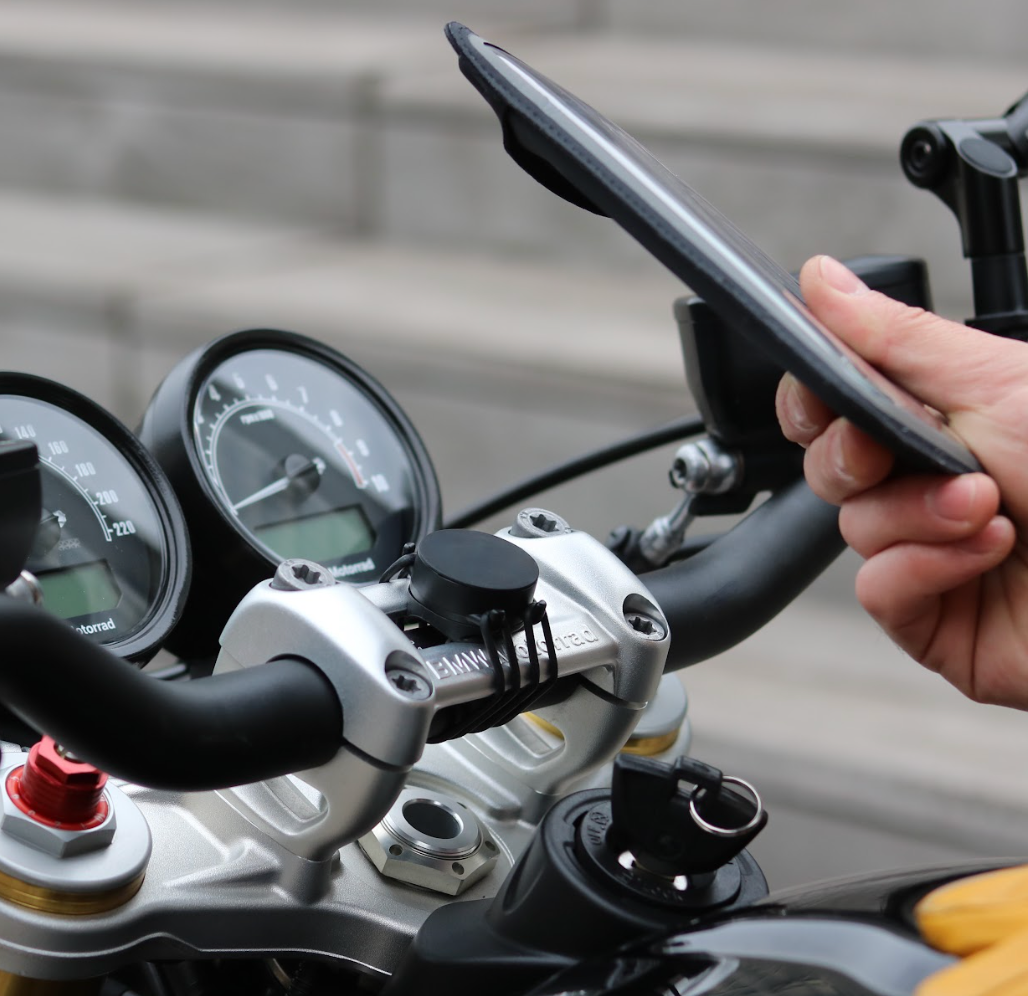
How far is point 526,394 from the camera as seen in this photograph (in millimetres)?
2217

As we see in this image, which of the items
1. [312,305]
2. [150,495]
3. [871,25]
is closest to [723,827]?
[150,495]

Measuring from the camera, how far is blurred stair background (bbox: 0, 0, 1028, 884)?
6.15 ft

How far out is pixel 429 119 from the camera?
2738 millimetres

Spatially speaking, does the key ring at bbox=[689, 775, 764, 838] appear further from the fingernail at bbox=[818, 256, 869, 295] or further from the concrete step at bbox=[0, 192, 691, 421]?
the concrete step at bbox=[0, 192, 691, 421]

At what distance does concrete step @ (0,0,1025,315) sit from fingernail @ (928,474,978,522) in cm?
190

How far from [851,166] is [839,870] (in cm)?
113

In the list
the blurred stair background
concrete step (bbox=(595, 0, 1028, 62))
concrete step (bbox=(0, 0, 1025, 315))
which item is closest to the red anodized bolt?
the blurred stair background

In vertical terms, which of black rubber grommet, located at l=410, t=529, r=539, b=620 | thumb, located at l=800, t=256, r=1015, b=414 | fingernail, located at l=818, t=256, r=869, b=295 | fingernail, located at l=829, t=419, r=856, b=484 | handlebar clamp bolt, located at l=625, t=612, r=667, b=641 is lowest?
handlebar clamp bolt, located at l=625, t=612, r=667, b=641

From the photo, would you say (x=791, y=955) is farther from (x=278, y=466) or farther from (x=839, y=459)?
(x=278, y=466)

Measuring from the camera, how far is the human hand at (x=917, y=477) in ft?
1.67

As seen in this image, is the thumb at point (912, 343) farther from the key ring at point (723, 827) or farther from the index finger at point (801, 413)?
the key ring at point (723, 827)

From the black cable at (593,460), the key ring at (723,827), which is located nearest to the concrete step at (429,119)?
the black cable at (593,460)

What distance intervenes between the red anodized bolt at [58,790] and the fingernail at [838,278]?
0.99 ft

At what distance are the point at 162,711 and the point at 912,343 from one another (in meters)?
0.30
